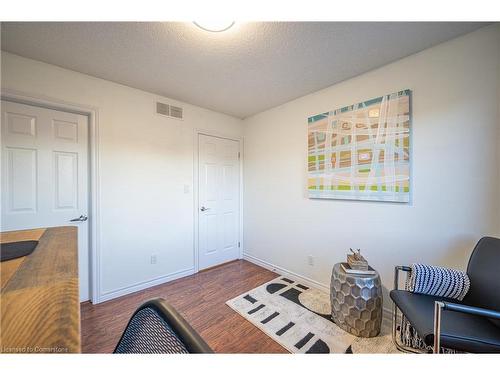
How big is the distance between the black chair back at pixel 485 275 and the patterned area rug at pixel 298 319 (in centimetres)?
64

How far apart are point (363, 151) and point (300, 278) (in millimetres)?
1653

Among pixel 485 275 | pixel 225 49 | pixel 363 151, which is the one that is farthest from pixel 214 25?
pixel 485 275

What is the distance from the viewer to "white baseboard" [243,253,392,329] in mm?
1746

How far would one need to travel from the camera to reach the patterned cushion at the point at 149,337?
17.4 inches

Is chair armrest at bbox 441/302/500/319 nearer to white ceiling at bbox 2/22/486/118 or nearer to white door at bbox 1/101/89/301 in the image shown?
white ceiling at bbox 2/22/486/118

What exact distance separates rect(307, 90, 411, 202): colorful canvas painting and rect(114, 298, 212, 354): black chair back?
1952 mm

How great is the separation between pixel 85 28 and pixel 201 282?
260 cm

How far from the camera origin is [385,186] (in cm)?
180

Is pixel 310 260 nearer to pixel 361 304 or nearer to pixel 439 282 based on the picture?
pixel 361 304

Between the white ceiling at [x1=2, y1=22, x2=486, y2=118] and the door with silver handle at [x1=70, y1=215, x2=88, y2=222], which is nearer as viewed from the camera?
the white ceiling at [x1=2, y1=22, x2=486, y2=118]

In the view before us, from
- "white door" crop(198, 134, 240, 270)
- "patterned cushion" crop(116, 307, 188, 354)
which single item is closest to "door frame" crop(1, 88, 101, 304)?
"white door" crop(198, 134, 240, 270)
